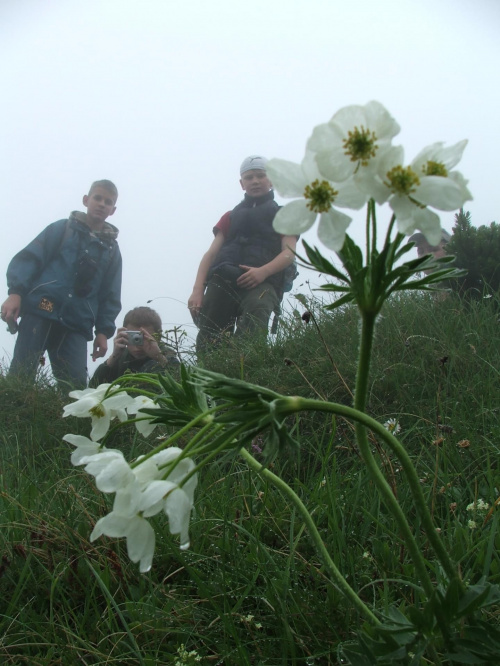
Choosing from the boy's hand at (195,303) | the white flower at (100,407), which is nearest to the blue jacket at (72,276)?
the boy's hand at (195,303)

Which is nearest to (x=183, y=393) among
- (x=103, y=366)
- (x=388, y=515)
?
(x=388, y=515)

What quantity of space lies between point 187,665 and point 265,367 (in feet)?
7.76

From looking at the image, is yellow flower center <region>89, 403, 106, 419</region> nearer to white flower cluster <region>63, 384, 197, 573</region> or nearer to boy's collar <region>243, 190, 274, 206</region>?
white flower cluster <region>63, 384, 197, 573</region>

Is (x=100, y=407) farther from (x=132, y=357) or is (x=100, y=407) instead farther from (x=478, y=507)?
(x=132, y=357)

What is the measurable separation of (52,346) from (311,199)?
456 cm

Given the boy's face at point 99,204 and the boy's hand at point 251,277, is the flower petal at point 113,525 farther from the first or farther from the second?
the boy's face at point 99,204

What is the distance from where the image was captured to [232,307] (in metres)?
4.89

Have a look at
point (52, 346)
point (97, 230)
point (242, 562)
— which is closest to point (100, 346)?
point (52, 346)

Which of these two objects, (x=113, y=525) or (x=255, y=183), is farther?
(x=255, y=183)

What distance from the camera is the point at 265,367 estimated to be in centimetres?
347

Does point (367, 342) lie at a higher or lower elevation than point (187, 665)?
higher

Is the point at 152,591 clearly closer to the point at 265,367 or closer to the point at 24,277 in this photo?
the point at 265,367

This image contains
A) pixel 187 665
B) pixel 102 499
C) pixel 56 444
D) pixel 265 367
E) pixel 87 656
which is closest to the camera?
pixel 187 665

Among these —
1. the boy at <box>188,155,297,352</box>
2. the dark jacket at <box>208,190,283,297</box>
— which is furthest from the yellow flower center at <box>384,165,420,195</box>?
the dark jacket at <box>208,190,283,297</box>
